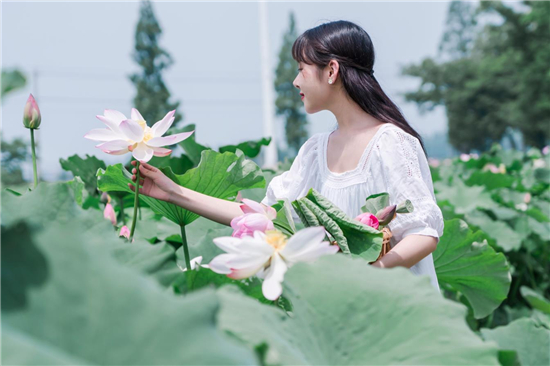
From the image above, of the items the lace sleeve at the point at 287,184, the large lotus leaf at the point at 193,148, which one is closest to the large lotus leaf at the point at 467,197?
the large lotus leaf at the point at 193,148

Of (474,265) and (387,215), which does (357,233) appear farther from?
(474,265)

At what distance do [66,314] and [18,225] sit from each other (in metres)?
0.06

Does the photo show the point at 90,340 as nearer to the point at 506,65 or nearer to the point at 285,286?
the point at 285,286

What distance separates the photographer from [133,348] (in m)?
0.30

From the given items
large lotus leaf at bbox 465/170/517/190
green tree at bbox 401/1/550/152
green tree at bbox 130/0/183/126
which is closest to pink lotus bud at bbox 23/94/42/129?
large lotus leaf at bbox 465/170/517/190

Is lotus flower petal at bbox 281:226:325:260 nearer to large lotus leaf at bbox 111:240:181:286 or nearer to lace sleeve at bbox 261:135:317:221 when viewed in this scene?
large lotus leaf at bbox 111:240:181:286

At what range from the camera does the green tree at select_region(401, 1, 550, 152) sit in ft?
67.5

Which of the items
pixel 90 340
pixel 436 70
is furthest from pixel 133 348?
pixel 436 70

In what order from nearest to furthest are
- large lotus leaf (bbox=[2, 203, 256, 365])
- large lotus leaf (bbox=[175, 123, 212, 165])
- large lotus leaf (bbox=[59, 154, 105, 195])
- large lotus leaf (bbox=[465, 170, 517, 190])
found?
large lotus leaf (bbox=[2, 203, 256, 365]) → large lotus leaf (bbox=[59, 154, 105, 195]) → large lotus leaf (bbox=[175, 123, 212, 165]) → large lotus leaf (bbox=[465, 170, 517, 190])

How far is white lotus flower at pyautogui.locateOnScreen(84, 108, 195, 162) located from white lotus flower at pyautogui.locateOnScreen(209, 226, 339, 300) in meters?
0.25

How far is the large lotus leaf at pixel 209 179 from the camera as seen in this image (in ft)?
3.17

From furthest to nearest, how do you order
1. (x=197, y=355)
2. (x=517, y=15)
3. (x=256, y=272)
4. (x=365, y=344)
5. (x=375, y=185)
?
(x=517, y=15)
(x=375, y=185)
(x=256, y=272)
(x=365, y=344)
(x=197, y=355)

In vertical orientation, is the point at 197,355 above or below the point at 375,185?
above

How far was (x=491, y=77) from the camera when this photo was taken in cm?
2669
